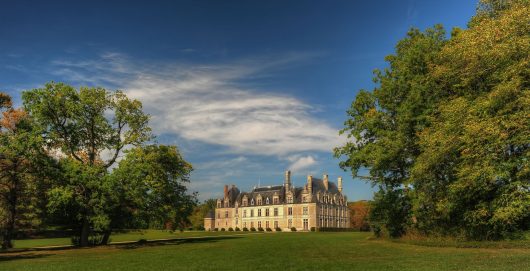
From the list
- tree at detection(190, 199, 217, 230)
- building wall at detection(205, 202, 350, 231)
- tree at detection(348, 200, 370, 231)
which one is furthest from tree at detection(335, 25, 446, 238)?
tree at detection(190, 199, 217, 230)

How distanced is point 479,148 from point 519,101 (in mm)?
3274

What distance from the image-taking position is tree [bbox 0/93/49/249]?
30.0 metres

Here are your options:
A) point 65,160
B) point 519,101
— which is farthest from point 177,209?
point 519,101

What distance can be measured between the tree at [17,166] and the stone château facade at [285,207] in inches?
2707

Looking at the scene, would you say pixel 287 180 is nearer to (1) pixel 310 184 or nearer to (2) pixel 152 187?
(1) pixel 310 184

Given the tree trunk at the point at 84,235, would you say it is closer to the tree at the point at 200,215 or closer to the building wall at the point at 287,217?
the building wall at the point at 287,217

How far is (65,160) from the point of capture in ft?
113

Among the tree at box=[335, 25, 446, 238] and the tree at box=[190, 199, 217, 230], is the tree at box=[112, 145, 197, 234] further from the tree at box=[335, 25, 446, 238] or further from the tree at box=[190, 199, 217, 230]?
the tree at box=[190, 199, 217, 230]

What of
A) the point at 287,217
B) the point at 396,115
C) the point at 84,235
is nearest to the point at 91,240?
the point at 84,235

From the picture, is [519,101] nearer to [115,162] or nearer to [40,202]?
[115,162]

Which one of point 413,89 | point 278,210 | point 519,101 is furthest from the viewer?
point 278,210

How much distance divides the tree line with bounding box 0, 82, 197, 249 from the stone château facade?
63.7 m

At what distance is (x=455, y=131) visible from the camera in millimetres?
24531

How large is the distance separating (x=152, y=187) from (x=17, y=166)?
10615 mm
